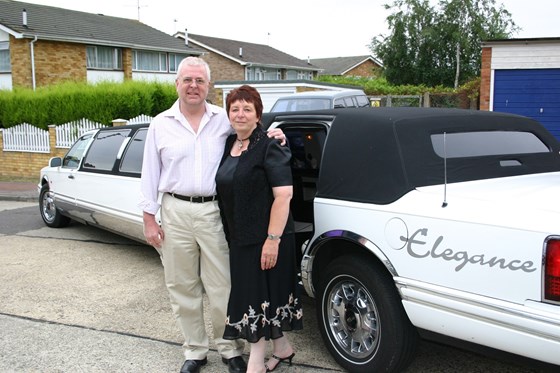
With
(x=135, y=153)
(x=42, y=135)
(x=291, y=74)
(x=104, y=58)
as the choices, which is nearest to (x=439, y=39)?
(x=291, y=74)

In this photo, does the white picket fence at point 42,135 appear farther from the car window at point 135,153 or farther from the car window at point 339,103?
the car window at point 135,153

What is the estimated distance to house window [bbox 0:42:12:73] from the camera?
24578 millimetres

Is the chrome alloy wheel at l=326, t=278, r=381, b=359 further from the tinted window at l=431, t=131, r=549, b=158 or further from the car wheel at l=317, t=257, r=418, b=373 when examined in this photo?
the tinted window at l=431, t=131, r=549, b=158

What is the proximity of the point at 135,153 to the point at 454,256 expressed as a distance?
13.8ft

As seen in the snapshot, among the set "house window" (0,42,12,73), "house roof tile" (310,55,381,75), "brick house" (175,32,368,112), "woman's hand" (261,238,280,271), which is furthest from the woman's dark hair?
"house roof tile" (310,55,381,75)

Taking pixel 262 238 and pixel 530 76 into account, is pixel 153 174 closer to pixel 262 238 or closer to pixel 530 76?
pixel 262 238

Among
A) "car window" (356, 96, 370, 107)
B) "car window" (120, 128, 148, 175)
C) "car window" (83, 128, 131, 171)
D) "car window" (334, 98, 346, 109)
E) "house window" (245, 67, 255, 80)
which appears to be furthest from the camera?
"house window" (245, 67, 255, 80)

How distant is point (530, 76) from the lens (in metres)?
14.2

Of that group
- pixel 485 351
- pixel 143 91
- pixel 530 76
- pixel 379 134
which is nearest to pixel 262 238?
pixel 379 134

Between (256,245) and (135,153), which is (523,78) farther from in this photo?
(256,245)

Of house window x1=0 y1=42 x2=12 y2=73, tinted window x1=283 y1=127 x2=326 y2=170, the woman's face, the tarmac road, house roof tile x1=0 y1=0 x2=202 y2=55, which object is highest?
house roof tile x1=0 y1=0 x2=202 y2=55

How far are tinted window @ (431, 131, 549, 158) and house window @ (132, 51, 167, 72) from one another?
27681mm

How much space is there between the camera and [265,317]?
10.9 feet

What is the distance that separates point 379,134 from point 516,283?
4.10ft
